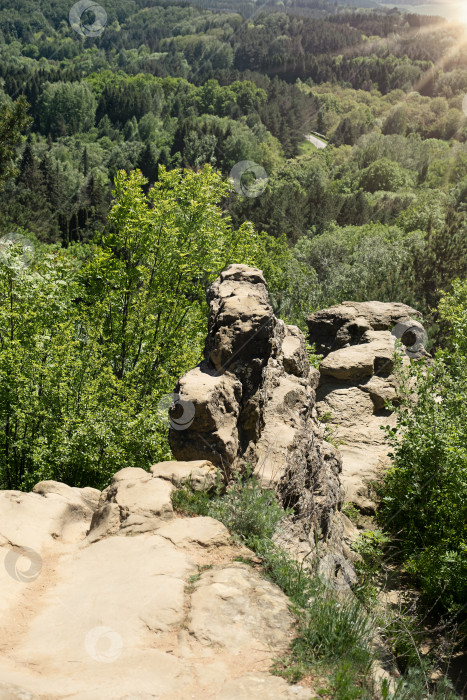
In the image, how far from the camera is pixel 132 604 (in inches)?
254

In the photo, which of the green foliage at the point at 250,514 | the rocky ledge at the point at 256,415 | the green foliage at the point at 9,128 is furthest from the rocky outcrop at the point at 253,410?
the green foliage at the point at 9,128

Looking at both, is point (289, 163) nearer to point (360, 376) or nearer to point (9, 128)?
point (9, 128)

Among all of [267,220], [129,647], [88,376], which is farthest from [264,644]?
[267,220]

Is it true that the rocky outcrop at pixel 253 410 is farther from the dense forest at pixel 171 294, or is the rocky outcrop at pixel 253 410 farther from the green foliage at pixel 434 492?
the dense forest at pixel 171 294

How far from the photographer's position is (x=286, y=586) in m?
6.98

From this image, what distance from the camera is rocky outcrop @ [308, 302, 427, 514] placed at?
17.8 m

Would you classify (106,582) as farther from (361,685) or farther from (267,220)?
(267,220)

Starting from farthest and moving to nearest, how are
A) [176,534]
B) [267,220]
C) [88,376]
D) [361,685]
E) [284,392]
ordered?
1. [267,220]
2. [88,376]
3. [284,392]
4. [176,534]
5. [361,685]

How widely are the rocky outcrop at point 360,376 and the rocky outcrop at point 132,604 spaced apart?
8928mm

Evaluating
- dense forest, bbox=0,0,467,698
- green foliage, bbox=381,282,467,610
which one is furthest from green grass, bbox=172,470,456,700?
dense forest, bbox=0,0,467,698

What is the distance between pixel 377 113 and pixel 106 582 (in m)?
207

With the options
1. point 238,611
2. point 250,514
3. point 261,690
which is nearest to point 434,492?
point 250,514

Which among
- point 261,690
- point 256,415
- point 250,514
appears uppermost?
point 261,690

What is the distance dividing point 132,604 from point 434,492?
28.6ft
